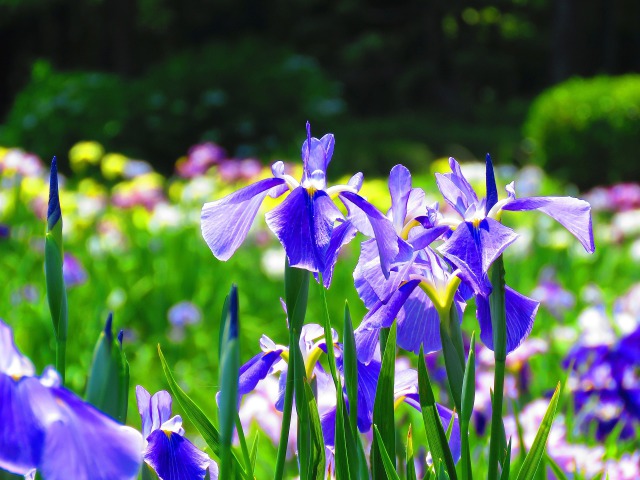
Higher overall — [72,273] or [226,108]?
[72,273]

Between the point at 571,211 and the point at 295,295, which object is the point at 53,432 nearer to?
the point at 295,295

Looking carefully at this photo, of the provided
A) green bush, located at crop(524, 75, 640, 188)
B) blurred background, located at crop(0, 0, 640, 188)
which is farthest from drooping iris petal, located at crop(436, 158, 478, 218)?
green bush, located at crop(524, 75, 640, 188)

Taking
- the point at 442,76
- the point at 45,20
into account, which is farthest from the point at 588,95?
the point at 45,20

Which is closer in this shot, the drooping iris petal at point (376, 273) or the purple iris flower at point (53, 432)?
the purple iris flower at point (53, 432)

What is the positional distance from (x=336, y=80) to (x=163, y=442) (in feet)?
65.4

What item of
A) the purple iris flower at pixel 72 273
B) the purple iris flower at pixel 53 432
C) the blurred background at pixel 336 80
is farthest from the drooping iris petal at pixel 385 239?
the blurred background at pixel 336 80

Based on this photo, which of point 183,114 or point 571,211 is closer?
point 571,211

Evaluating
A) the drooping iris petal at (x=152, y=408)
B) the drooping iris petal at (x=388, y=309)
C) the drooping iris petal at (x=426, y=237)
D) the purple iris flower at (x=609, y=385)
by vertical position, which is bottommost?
the purple iris flower at (x=609, y=385)

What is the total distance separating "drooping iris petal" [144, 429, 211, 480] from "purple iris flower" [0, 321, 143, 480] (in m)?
0.28

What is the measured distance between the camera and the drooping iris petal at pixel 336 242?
80 cm

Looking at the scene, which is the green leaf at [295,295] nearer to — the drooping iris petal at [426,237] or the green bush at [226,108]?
the drooping iris petal at [426,237]

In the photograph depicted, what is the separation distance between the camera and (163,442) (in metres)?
0.82

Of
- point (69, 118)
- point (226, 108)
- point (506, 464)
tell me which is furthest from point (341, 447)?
point (69, 118)

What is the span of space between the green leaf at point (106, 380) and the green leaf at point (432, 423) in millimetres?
292
